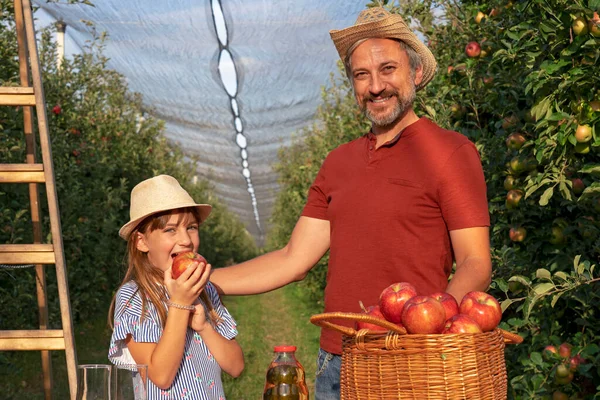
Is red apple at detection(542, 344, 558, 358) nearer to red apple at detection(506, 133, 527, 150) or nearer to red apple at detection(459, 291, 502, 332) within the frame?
red apple at detection(506, 133, 527, 150)

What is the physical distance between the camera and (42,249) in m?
3.41

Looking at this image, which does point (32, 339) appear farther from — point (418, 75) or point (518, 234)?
point (518, 234)

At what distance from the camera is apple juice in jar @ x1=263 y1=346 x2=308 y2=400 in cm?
203

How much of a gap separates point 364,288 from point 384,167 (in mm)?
417

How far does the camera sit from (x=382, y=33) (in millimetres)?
2871

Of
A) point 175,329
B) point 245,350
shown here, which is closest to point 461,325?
point 175,329

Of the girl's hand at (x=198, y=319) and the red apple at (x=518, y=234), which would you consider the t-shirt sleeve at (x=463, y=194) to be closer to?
the girl's hand at (x=198, y=319)

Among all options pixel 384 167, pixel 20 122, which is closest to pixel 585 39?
pixel 384 167

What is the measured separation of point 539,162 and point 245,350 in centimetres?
674

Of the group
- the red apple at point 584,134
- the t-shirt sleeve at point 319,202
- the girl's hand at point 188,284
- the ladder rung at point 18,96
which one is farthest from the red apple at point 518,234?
the ladder rung at point 18,96

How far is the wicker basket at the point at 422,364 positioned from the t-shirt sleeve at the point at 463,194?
662 millimetres

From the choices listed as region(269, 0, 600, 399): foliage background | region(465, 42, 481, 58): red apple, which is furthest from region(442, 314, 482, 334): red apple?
region(465, 42, 481, 58): red apple

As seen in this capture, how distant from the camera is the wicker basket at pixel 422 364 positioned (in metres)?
1.88

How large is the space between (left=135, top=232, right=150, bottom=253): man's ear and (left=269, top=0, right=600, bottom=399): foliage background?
1463 mm
